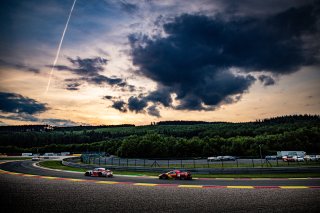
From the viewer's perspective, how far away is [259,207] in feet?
32.1

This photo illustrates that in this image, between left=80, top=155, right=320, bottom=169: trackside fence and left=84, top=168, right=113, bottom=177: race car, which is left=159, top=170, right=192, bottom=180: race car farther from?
left=80, top=155, right=320, bottom=169: trackside fence

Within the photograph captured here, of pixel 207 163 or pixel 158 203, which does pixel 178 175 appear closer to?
pixel 158 203

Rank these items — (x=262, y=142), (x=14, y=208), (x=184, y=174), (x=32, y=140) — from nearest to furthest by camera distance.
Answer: (x=14, y=208) → (x=184, y=174) → (x=262, y=142) → (x=32, y=140)

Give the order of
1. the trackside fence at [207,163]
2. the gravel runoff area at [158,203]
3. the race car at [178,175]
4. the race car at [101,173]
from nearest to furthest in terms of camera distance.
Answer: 1. the gravel runoff area at [158,203]
2. the race car at [178,175]
3. the race car at [101,173]
4. the trackside fence at [207,163]

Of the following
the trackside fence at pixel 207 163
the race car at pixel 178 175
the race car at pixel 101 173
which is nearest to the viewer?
the race car at pixel 178 175

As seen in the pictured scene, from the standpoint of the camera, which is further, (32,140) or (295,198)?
(32,140)

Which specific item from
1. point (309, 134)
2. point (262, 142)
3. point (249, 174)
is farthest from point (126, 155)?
point (309, 134)

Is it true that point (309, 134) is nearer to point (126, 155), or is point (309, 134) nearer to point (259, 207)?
point (126, 155)

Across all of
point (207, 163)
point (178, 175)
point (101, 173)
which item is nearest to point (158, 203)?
point (178, 175)

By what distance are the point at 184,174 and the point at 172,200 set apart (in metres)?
11.5

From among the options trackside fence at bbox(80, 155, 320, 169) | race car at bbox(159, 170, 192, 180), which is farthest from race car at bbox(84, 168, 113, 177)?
trackside fence at bbox(80, 155, 320, 169)

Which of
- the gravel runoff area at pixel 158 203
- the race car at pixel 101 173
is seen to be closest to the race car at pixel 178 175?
the race car at pixel 101 173

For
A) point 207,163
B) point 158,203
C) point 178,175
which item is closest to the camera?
point 158,203

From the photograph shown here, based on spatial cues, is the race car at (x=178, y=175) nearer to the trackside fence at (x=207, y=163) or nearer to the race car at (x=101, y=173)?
the race car at (x=101, y=173)
